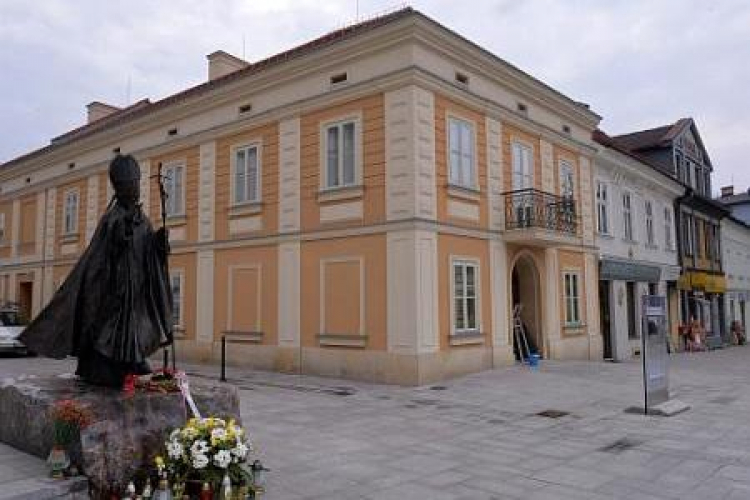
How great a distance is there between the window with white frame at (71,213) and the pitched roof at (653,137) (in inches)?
875

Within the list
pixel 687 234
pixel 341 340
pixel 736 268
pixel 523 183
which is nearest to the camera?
pixel 341 340

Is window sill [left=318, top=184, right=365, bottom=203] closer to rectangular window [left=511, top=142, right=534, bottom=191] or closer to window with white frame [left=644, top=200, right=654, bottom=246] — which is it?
rectangular window [left=511, top=142, right=534, bottom=191]

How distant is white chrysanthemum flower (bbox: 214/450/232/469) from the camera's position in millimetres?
4633

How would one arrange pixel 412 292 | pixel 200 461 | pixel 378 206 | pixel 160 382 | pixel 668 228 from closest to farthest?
pixel 200 461 < pixel 160 382 < pixel 412 292 < pixel 378 206 < pixel 668 228

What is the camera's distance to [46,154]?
23.9 meters

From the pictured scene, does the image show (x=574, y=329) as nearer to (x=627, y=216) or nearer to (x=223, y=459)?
(x=627, y=216)

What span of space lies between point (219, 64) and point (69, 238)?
26.8 feet

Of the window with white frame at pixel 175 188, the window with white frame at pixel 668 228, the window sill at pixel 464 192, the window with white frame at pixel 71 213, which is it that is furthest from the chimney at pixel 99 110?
the window with white frame at pixel 668 228

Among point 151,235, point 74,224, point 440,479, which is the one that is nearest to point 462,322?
point 440,479

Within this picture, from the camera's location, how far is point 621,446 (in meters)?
7.54

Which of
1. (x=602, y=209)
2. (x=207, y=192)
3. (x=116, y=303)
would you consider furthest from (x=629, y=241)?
(x=116, y=303)

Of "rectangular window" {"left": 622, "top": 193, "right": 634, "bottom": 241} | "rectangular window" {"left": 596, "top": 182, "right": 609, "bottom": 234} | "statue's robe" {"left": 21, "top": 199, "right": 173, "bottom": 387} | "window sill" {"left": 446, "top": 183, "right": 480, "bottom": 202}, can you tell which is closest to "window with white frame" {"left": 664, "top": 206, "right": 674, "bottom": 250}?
"rectangular window" {"left": 622, "top": 193, "right": 634, "bottom": 241}

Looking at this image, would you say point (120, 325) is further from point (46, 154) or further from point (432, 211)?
point (46, 154)

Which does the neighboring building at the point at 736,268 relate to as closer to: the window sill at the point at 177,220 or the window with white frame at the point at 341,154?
the window with white frame at the point at 341,154
